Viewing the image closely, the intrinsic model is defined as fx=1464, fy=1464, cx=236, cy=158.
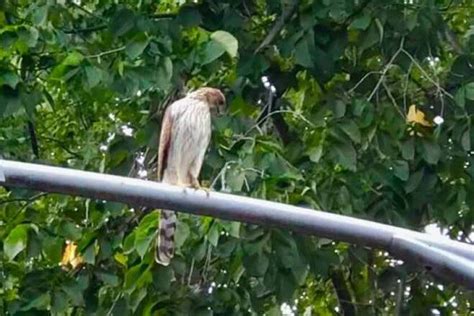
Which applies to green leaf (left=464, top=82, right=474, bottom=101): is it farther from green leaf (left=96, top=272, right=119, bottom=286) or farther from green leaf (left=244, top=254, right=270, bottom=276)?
green leaf (left=96, top=272, right=119, bottom=286)

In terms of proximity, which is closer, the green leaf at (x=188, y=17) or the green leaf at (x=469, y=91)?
the green leaf at (x=469, y=91)

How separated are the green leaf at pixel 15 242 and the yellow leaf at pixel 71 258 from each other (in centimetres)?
39

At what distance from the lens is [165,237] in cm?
684

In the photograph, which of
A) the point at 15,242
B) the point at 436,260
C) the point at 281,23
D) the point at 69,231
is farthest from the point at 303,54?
the point at 436,260

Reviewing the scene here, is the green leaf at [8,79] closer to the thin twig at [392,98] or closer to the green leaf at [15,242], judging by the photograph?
the green leaf at [15,242]

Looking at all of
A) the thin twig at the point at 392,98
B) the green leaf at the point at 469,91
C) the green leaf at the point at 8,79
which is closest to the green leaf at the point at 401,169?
the thin twig at the point at 392,98

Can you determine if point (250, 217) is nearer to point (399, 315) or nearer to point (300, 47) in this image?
point (300, 47)

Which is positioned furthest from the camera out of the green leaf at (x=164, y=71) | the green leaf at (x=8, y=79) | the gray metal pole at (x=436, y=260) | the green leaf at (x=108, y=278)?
the green leaf at (x=108, y=278)

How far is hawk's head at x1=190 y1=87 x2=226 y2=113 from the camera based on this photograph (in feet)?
25.1

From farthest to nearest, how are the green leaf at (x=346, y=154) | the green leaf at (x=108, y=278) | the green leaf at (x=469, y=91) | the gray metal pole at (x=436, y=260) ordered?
1. the green leaf at (x=108, y=278)
2. the green leaf at (x=469, y=91)
3. the green leaf at (x=346, y=154)
4. the gray metal pole at (x=436, y=260)

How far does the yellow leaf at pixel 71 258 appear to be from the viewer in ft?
24.2

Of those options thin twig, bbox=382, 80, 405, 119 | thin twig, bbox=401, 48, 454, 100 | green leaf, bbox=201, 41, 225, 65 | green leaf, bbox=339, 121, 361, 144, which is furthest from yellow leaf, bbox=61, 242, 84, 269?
thin twig, bbox=401, 48, 454, 100

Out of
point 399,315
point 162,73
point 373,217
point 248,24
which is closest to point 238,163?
point 162,73

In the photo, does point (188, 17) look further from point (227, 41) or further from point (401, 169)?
point (401, 169)
